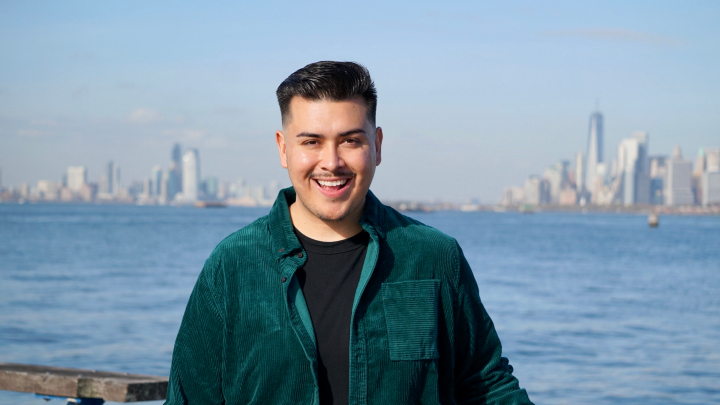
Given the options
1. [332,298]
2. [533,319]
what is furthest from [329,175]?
[533,319]

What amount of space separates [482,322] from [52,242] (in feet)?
223

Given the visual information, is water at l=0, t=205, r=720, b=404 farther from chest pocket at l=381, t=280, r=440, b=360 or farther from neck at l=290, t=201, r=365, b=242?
chest pocket at l=381, t=280, r=440, b=360

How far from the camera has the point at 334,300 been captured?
2.57 m

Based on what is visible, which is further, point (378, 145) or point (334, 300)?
point (378, 145)

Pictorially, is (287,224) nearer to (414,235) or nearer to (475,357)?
(414,235)

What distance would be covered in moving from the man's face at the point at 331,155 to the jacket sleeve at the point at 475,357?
397 mm

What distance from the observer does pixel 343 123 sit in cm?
260

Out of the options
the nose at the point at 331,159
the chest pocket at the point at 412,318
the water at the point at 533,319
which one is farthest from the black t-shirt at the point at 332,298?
the water at the point at 533,319

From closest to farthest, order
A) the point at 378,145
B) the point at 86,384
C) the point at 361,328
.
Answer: the point at 361,328 < the point at 378,145 < the point at 86,384

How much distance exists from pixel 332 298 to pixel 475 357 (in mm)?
511

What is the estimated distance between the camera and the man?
2504mm

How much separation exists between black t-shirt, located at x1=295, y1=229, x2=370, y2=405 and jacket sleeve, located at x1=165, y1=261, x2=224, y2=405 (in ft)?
0.92

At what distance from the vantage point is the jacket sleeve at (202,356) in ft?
8.45

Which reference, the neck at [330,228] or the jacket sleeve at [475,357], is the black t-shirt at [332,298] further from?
the jacket sleeve at [475,357]
